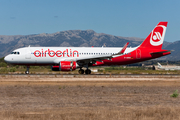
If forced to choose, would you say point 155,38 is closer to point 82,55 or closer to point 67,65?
point 82,55

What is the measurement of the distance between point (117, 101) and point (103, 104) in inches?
56.7

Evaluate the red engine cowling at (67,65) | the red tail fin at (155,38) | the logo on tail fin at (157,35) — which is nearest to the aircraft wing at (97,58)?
the red engine cowling at (67,65)

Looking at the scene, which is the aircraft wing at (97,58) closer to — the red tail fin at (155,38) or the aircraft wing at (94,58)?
the aircraft wing at (94,58)

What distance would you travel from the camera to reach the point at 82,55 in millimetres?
40156

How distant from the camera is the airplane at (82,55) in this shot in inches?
1502

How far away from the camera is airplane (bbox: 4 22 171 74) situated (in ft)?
125

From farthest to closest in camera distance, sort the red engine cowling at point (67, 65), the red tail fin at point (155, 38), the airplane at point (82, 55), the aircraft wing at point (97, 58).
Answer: the red tail fin at point (155, 38) → the airplane at point (82, 55) → the aircraft wing at point (97, 58) → the red engine cowling at point (67, 65)

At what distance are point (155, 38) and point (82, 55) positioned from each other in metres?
12.2

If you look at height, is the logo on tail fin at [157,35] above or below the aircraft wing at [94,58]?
above

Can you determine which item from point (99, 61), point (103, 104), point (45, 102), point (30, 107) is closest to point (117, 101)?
point (103, 104)

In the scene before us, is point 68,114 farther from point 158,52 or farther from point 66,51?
point 158,52

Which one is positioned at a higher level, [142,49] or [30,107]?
[142,49]

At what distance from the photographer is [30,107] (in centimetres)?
1384

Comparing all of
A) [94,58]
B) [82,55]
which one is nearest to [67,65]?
[94,58]
